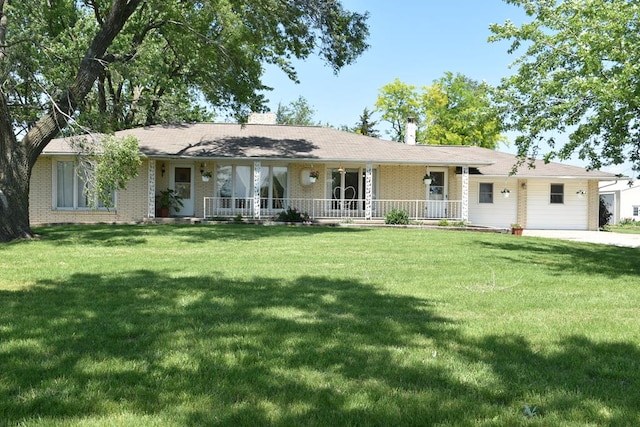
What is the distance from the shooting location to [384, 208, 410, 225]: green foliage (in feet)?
66.0

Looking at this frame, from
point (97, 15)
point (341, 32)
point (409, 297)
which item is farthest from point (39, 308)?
point (97, 15)

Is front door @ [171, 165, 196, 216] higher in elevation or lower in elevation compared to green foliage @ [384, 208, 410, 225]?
higher

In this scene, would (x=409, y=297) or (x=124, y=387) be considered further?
(x=409, y=297)

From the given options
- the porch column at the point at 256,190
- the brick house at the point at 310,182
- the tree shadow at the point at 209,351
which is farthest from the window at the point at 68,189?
the tree shadow at the point at 209,351

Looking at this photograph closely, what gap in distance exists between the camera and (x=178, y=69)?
27250 millimetres

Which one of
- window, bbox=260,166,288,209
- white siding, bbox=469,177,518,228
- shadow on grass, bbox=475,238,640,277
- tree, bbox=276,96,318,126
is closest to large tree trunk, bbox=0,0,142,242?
window, bbox=260,166,288,209

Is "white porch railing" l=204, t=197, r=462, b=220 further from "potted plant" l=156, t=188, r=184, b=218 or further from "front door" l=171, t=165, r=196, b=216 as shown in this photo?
"potted plant" l=156, t=188, r=184, b=218

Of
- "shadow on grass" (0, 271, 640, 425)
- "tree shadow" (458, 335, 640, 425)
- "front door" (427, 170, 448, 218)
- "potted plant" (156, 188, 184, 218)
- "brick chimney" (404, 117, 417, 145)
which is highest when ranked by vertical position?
"brick chimney" (404, 117, 417, 145)

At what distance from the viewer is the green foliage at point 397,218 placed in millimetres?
20125

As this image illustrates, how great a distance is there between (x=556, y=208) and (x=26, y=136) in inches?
878

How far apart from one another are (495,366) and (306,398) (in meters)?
1.54

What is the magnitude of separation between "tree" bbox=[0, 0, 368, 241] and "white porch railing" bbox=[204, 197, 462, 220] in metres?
4.00

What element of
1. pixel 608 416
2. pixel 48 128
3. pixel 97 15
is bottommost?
pixel 608 416

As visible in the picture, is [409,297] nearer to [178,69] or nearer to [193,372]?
[193,372]
